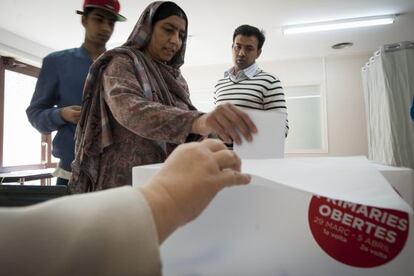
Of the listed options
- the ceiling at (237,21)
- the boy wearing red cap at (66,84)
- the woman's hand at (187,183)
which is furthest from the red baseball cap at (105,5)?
the ceiling at (237,21)

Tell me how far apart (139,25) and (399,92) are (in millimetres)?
1999

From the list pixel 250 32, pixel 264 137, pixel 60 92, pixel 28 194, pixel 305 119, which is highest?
pixel 250 32

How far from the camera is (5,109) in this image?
3.45 m

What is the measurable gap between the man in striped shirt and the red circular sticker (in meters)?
1.19

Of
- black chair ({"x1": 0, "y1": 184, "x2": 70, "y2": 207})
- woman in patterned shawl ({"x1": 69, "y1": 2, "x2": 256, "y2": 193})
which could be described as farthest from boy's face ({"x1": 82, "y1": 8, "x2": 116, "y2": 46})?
black chair ({"x1": 0, "y1": 184, "x2": 70, "y2": 207})

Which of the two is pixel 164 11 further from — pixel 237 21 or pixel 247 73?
pixel 237 21

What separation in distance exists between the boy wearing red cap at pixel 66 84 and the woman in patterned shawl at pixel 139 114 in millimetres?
260

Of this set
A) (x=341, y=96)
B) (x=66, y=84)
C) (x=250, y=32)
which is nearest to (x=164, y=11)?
(x=66, y=84)

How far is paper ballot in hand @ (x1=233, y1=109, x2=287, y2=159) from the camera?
465 mm

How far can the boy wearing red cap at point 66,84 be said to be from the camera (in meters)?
0.97

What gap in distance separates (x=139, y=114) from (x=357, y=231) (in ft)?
1.29

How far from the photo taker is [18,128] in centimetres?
366

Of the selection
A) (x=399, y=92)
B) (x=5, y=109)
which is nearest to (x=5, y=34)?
(x=5, y=109)

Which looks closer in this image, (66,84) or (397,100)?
(66,84)
